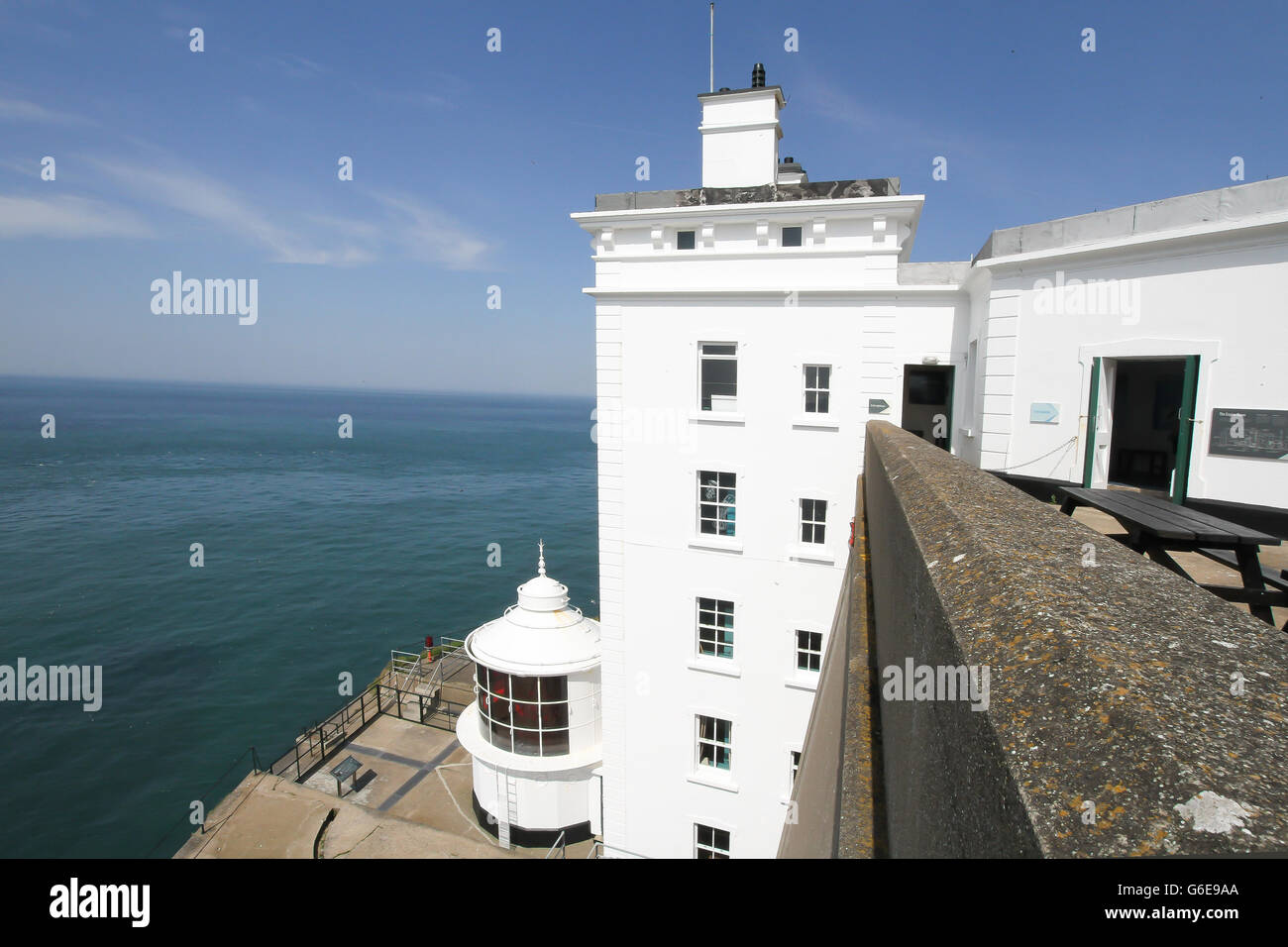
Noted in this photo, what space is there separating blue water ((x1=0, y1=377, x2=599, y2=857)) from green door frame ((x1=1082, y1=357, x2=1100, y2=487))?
27673mm

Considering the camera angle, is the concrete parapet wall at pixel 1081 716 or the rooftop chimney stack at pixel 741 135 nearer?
the concrete parapet wall at pixel 1081 716

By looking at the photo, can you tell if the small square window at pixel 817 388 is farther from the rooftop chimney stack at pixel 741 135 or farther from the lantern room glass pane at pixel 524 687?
the lantern room glass pane at pixel 524 687

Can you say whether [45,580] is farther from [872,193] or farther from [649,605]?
[872,193]

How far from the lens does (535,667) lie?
1791 centimetres

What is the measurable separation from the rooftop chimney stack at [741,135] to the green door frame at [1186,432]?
34.0ft

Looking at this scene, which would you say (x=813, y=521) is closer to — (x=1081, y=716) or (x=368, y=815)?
(x=1081, y=716)

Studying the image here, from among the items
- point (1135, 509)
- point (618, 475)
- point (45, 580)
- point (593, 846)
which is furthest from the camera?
point (45, 580)

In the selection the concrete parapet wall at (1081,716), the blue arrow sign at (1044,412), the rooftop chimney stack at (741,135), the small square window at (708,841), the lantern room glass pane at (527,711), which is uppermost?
the rooftop chimney stack at (741,135)

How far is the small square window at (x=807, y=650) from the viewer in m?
14.6

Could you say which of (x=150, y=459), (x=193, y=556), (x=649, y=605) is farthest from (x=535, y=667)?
(x=150, y=459)

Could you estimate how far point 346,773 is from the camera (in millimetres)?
19531

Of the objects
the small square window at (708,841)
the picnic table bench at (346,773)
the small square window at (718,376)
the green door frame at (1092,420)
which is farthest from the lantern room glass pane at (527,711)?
the green door frame at (1092,420)

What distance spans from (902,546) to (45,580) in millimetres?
55836

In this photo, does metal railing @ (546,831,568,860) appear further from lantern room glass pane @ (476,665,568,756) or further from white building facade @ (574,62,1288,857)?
lantern room glass pane @ (476,665,568,756)
